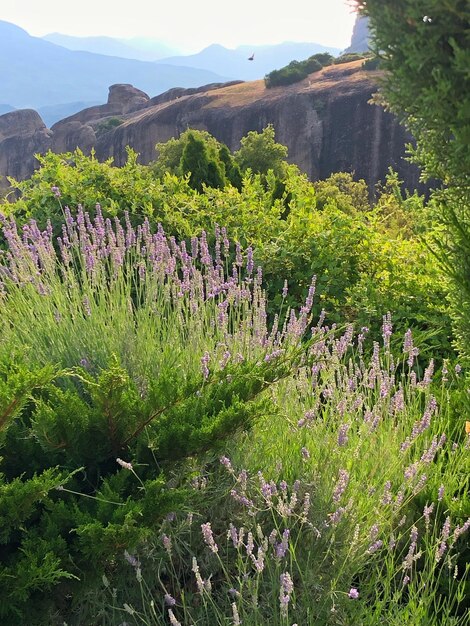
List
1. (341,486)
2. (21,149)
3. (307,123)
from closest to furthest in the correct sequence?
(341,486), (307,123), (21,149)

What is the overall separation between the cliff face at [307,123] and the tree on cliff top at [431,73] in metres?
36.4

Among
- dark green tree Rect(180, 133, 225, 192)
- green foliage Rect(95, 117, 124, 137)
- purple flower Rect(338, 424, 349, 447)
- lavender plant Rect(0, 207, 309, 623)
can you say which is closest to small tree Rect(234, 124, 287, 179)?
dark green tree Rect(180, 133, 225, 192)

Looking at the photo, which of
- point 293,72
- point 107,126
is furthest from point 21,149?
point 293,72

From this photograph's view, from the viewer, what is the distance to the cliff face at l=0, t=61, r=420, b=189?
1655 inches

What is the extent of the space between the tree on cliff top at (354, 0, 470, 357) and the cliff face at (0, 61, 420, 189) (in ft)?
119

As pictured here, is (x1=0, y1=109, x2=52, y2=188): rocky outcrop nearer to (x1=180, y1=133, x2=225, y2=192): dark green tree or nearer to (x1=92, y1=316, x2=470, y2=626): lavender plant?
(x1=180, y1=133, x2=225, y2=192): dark green tree

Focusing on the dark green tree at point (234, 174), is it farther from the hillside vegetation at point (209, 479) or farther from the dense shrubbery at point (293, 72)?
the dense shrubbery at point (293, 72)

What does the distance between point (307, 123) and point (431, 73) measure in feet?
149

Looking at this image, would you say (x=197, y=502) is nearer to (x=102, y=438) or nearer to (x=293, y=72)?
(x=102, y=438)

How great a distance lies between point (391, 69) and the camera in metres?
2.35

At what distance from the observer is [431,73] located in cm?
217

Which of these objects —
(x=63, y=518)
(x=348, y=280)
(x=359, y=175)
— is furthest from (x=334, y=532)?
(x=359, y=175)

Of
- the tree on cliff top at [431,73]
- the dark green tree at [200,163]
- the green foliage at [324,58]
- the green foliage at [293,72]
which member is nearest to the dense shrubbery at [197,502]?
the tree on cliff top at [431,73]

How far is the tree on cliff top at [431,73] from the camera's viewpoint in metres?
2.09
